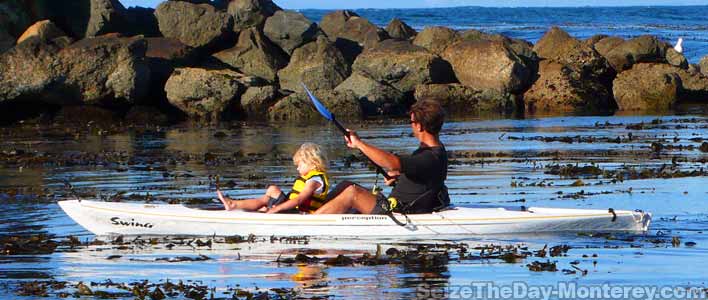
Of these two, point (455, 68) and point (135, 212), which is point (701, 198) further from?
point (455, 68)

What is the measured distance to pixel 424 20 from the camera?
97438 millimetres

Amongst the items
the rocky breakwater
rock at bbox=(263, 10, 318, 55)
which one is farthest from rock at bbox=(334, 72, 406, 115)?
rock at bbox=(263, 10, 318, 55)

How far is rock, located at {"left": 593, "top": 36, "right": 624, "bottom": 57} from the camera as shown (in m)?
35.1

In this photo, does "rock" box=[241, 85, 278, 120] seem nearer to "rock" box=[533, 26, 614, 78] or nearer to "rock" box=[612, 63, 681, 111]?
"rock" box=[533, 26, 614, 78]

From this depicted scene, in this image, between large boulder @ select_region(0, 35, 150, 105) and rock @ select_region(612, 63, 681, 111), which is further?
rock @ select_region(612, 63, 681, 111)

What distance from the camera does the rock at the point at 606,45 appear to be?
3506 centimetres

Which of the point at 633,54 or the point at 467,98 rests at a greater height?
the point at 633,54

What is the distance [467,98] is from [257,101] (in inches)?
205

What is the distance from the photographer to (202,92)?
2873cm

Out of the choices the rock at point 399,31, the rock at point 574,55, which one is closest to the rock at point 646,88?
the rock at point 574,55

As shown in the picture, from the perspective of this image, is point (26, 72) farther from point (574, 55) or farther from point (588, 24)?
point (588, 24)

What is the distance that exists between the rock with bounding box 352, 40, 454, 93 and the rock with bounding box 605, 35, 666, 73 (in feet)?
17.1

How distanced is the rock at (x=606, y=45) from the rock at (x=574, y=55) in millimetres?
1056

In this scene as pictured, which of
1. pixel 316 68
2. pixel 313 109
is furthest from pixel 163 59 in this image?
pixel 313 109
